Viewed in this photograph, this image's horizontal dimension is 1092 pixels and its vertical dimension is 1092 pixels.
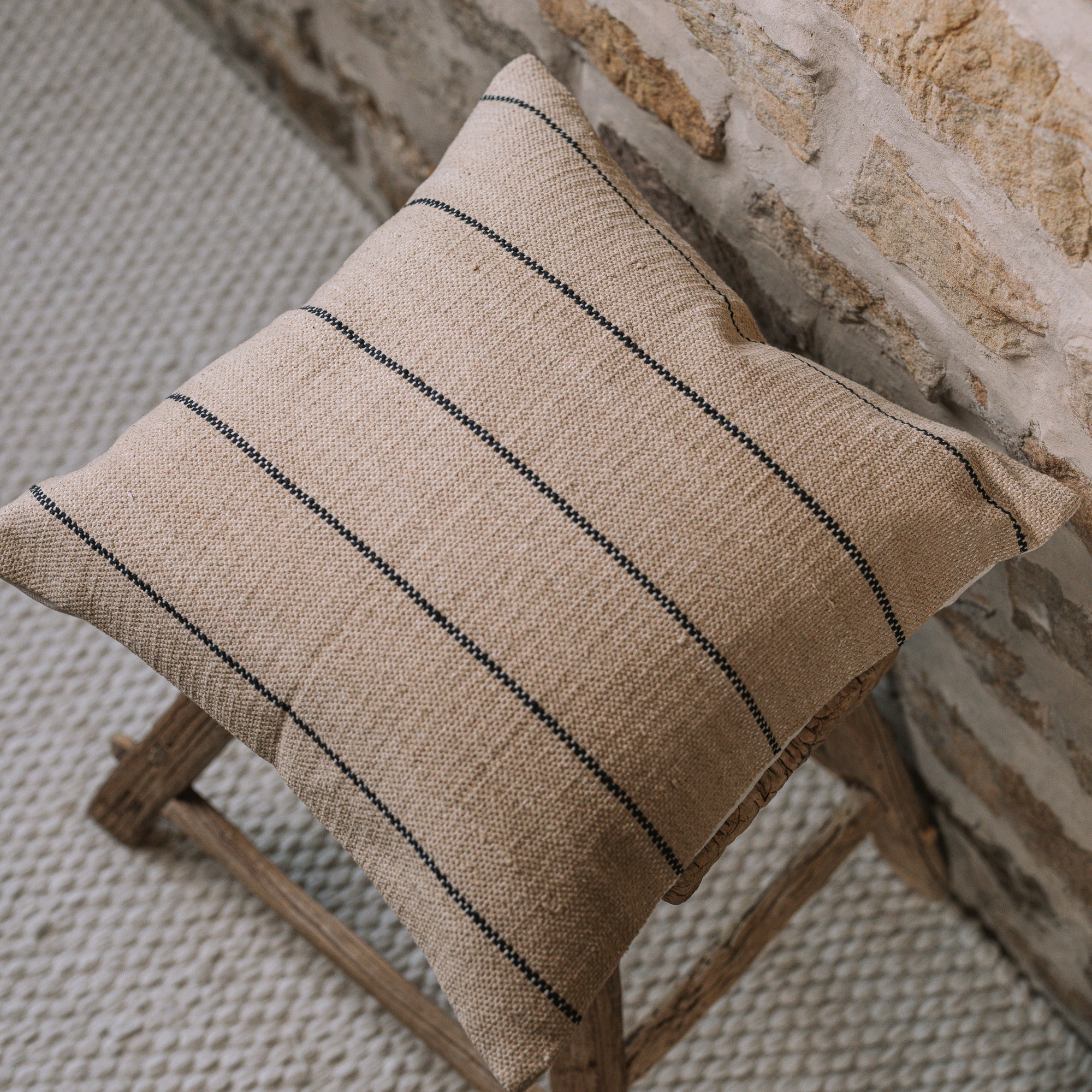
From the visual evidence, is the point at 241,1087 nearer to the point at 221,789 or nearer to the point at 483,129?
the point at 221,789

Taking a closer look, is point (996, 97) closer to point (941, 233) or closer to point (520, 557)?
point (941, 233)

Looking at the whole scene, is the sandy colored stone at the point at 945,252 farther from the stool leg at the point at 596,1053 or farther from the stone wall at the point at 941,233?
the stool leg at the point at 596,1053

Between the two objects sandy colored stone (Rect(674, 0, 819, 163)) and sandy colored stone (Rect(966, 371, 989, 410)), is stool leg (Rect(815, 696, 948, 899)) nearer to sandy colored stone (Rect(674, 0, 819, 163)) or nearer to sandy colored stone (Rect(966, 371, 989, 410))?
sandy colored stone (Rect(966, 371, 989, 410))

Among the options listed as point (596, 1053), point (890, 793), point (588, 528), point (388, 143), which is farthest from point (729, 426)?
point (388, 143)

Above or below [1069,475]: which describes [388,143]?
below

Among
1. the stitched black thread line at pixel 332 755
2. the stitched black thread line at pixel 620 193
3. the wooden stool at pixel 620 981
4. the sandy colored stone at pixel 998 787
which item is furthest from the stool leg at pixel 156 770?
the sandy colored stone at pixel 998 787

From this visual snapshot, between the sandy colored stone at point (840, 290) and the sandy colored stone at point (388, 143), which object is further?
the sandy colored stone at point (388, 143)

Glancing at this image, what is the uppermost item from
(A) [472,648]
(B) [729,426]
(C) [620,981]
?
(B) [729,426]

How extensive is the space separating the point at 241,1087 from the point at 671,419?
33.3 inches

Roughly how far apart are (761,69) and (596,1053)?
0.71 meters

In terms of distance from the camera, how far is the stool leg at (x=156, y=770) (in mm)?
1014

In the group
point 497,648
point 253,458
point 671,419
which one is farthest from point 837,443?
point 253,458

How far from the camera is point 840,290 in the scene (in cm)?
78

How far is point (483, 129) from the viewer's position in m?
0.71
